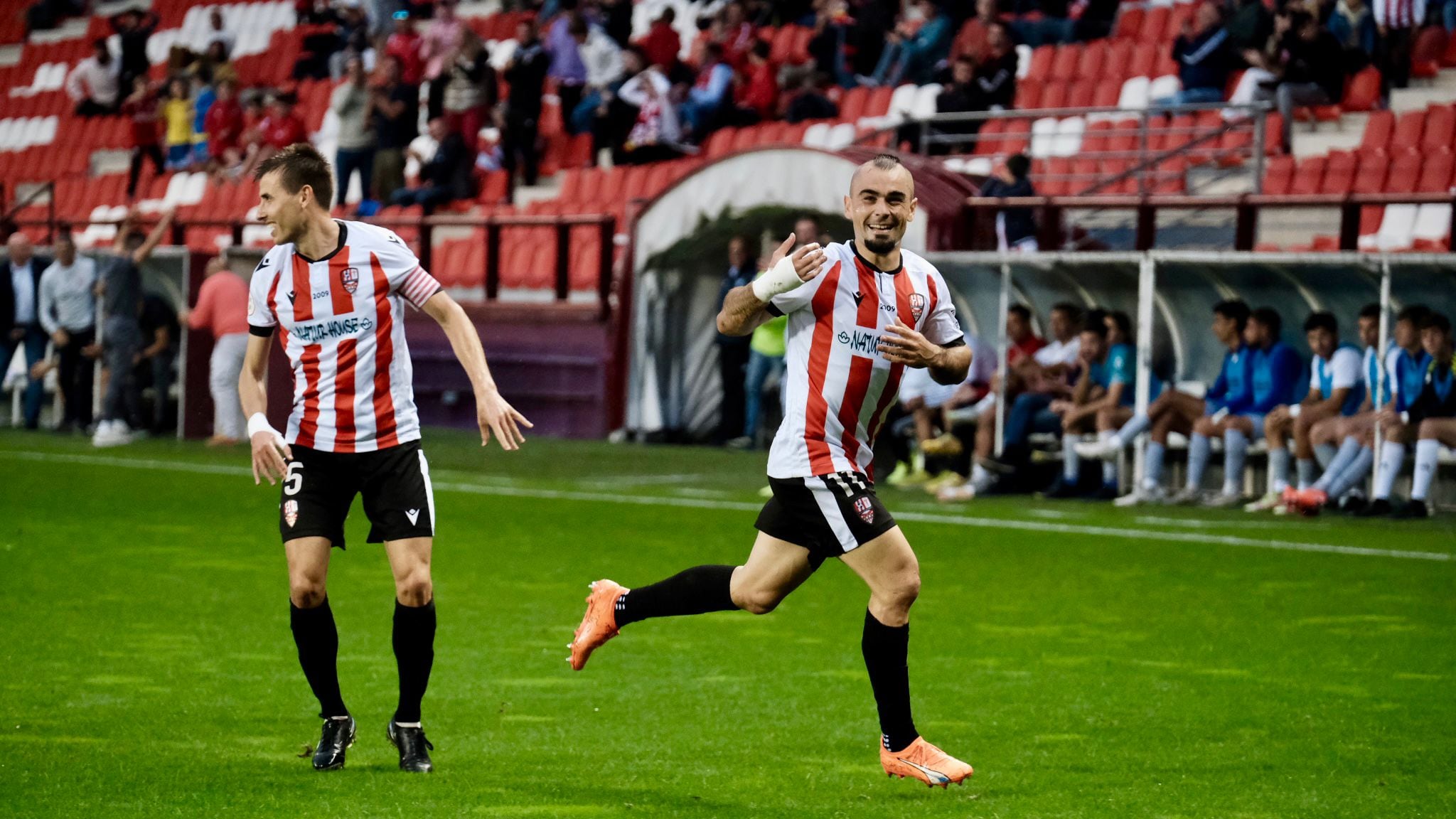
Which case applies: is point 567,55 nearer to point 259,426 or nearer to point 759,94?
point 759,94

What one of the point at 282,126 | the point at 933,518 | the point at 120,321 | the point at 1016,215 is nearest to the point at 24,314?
the point at 120,321

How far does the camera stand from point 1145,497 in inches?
609

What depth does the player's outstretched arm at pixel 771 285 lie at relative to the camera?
18.6 feet

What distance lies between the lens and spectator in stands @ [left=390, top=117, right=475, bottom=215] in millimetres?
24703

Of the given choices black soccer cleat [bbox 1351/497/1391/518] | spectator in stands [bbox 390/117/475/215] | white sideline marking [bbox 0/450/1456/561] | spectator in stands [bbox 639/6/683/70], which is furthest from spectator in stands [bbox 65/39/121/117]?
black soccer cleat [bbox 1351/497/1391/518]

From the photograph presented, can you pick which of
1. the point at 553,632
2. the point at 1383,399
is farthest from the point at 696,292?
the point at 553,632

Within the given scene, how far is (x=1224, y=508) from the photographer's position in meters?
15.0

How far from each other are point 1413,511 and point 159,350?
A: 13.2 meters

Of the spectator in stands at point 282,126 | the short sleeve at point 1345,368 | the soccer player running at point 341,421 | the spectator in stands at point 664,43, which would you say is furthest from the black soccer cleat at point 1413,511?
the spectator in stands at point 282,126

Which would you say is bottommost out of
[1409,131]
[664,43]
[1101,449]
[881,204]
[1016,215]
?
[1101,449]

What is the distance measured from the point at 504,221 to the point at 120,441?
4.60 meters

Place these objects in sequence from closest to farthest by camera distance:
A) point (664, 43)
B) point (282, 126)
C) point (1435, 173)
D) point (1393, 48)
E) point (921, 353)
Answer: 1. point (921, 353)
2. point (1435, 173)
3. point (1393, 48)
4. point (664, 43)
5. point (282, 126)

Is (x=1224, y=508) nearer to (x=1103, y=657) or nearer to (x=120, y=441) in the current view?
(x=1103, y=657)

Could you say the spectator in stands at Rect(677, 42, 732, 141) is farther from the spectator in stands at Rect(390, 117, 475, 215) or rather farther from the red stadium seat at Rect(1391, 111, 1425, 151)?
the red stadium seat at Rect(1391, 111, 1425, 151)
